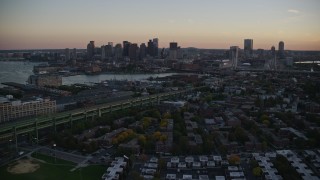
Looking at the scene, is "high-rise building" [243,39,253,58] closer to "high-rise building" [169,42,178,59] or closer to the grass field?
"high-rise building" [169,42,178,59]

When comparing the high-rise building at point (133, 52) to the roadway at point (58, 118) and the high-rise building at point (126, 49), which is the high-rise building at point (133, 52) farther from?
the roadway at point (58, 118)

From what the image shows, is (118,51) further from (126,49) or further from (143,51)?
(143,51)

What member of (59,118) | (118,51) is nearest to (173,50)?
(118,51)

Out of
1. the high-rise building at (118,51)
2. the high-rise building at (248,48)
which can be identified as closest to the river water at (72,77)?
the high-rise building at (118,51)

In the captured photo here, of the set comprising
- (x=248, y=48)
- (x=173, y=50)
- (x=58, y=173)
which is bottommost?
(x=58, y=173)

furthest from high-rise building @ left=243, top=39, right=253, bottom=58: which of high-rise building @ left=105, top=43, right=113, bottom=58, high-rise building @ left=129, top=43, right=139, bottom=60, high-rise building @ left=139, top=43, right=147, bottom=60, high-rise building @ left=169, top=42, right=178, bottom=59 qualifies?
high-rise building @ left=105, top=43, right=113, bottom=58

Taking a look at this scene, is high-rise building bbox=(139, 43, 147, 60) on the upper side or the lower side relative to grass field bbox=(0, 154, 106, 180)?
upper

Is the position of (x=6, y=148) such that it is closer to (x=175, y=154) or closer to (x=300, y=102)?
(x=175, y=154)

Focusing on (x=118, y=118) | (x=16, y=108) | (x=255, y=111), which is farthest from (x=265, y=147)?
(x=16, y=108)

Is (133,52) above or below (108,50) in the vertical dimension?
below
